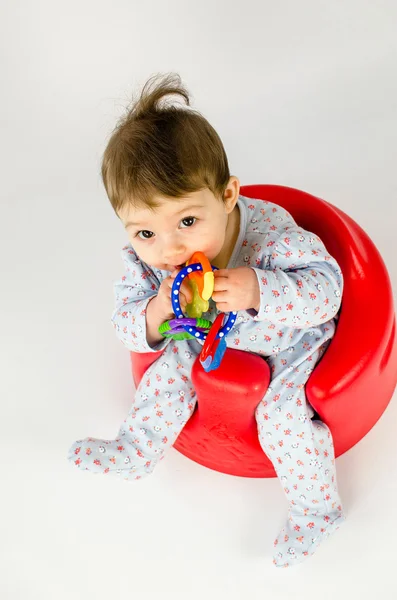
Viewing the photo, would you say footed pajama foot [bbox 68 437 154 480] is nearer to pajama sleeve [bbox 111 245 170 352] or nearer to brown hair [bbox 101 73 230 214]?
pajama sleeve [bbox 111 245 170 352]

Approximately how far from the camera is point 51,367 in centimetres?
203

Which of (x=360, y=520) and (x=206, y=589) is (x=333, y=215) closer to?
(x=360, y=520)

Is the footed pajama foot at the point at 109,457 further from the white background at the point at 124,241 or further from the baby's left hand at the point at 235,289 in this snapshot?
the baby's left hand at the point at 235,289

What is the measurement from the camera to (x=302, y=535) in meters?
1.64

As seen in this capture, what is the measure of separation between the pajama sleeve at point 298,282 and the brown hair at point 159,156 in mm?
185

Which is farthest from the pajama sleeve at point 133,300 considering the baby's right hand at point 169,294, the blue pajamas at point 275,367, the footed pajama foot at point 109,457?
the footed pajama foot at point 109,457

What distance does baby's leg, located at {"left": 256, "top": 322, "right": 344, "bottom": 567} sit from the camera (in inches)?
64.2

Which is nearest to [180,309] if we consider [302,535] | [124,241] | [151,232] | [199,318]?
[199,318]

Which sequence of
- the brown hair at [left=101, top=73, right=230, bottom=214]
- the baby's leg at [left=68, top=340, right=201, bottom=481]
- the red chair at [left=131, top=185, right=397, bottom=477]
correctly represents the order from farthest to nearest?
the baby's leg at [left=68, top=340, right=201, bottom=481]
the red chair at [left=131, top=185, right=397, bottom=477]
the brown hair at [left=101, top=73, right=230, bottom=214]

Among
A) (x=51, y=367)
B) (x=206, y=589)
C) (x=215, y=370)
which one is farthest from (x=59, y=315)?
(x=206, y=589)

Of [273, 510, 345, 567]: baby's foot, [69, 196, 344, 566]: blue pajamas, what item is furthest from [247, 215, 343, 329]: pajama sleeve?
[273, 510, 345, 567]: baby's foot

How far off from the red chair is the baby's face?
0.28 meters

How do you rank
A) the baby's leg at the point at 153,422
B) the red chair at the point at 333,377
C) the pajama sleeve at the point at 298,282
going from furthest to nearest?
the baby's leg at the point at 153,422, the red chair at the point at 333,377, the pajama sleeve at the point at 298,282

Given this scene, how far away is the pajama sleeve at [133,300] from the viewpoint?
168cm
